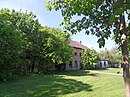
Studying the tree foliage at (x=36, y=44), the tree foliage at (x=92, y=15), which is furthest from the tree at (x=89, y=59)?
the tree foliage at (x=92, y=15)

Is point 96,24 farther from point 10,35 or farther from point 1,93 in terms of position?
point 10,35

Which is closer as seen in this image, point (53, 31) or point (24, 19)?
point (24, 19)

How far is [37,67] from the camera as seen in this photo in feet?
132

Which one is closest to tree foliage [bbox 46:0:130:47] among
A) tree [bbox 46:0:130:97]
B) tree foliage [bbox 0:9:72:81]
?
tree [bbox 46:0:130:97]

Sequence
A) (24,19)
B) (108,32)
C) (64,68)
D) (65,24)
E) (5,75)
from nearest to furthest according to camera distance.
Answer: (108,32) → (65,24) → (5,75) → (24,19) → (64,68)

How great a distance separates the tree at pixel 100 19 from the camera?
4.91 metres

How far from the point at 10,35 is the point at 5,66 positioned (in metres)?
3.84

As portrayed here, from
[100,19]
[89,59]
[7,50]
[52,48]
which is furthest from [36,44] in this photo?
[100,19]

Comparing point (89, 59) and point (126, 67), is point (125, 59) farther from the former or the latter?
point (89, 59)

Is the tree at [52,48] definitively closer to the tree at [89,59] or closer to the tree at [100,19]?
the tree at [89,59]

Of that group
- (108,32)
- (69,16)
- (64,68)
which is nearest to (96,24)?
(108,32)

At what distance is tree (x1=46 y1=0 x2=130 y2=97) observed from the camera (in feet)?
16.1

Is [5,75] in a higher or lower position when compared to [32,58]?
lower

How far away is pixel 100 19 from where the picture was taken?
546 centimetres
